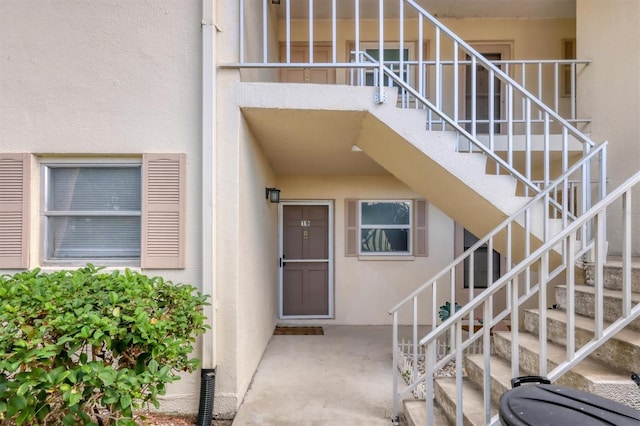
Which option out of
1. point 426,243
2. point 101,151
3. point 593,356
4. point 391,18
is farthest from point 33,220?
point 391,18

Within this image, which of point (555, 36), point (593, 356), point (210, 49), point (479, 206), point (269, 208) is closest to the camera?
point (593, 356)

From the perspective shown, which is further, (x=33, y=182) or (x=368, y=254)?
(x=368, y=254)

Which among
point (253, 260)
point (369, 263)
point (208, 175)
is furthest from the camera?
point (369, 263)

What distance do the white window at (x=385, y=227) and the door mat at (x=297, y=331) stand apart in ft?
4.99

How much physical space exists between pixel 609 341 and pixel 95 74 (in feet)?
14.1

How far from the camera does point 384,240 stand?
617 centimetres

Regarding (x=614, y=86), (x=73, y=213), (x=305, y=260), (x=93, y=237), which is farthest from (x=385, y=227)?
(x=73, y=213)

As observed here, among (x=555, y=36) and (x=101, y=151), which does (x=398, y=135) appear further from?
(x=555, y=36)

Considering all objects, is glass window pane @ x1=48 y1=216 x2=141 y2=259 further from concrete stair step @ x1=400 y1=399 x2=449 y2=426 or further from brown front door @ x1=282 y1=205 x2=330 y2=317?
brown front door @ x1=282 y1=205 x2=330 y2=317

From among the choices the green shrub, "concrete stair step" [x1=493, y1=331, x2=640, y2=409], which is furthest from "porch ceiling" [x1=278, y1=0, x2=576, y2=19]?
"concrete stair step" [x1=493, y1=331, x2=640, y2=409]

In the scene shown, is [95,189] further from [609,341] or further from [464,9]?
[464,9]

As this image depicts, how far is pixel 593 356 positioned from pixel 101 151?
402cm

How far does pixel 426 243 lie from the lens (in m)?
6.06

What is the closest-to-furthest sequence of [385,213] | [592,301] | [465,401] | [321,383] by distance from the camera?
[465,401] → [592,301] → [321,383] → [385,213]
